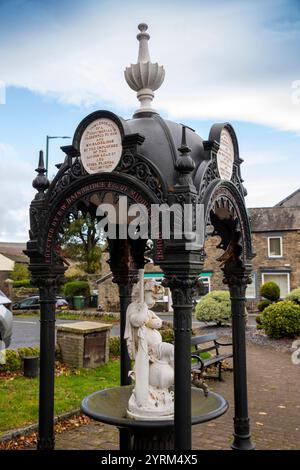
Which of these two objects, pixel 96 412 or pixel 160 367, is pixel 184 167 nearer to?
pixel 160 367

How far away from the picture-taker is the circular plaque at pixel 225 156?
16.5 ft

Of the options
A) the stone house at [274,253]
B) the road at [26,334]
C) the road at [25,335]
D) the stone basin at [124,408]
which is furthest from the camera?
the stone house at [274,253]

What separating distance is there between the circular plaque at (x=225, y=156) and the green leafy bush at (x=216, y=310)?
1584cm

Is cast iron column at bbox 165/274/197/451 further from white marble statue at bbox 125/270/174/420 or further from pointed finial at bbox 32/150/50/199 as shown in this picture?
pointed finial at bbox 32/150/50/199

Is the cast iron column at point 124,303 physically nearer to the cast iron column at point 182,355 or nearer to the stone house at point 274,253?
the cast iron column at point 182,355

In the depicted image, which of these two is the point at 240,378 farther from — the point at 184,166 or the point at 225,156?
the point at 184,166

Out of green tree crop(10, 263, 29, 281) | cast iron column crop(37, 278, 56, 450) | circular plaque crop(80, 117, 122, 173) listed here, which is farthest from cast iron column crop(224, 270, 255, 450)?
green tree crop(10, 263, 29, 281)

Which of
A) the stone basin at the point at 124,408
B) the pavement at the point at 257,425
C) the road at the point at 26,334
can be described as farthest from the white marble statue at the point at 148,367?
the road at the point at 26,334

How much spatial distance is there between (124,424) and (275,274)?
2969 centimetres

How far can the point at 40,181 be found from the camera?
5160 millimetres

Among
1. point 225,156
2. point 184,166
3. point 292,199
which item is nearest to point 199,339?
point 225,156

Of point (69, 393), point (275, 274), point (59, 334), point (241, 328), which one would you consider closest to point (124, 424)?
point (241, 328)

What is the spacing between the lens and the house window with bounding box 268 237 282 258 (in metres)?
32.5

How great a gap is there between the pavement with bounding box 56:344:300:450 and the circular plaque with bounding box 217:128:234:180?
3.87 metres
